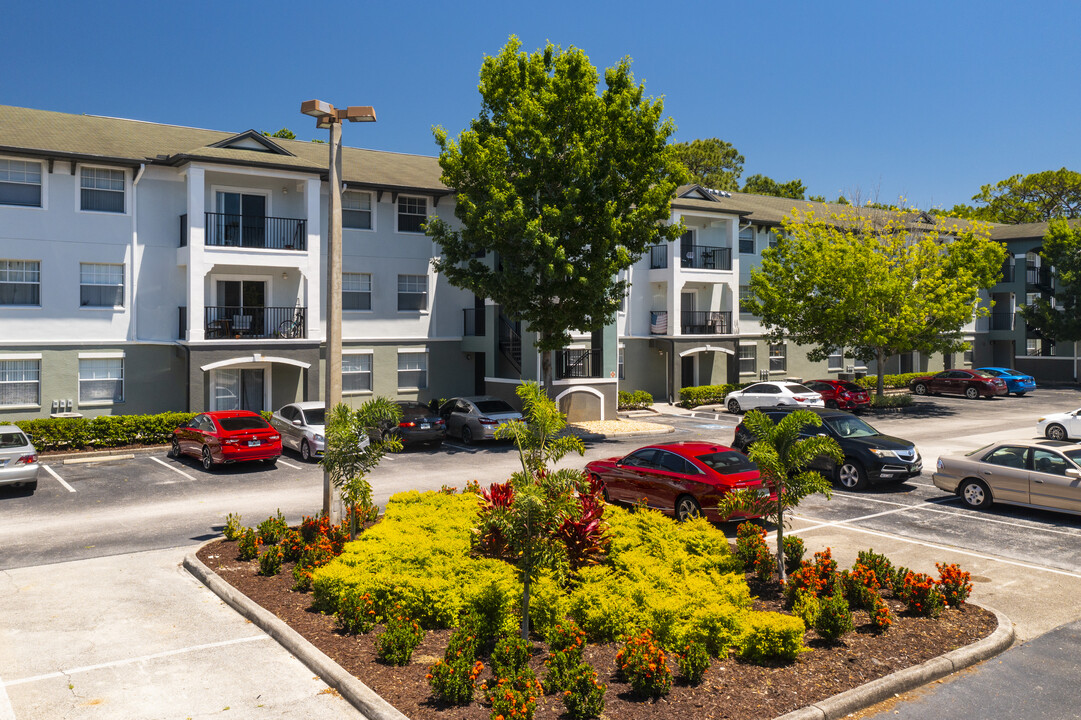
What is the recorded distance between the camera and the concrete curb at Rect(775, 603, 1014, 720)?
7.44 metres

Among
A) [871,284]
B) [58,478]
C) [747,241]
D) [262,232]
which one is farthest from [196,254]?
[747,241]

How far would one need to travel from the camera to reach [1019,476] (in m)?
15.7

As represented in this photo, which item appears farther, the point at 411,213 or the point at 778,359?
the point at 778,359

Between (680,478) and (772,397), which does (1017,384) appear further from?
(680,478)

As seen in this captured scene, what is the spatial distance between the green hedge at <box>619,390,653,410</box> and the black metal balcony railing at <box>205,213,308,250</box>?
48.7 feet

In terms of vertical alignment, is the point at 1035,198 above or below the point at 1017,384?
above

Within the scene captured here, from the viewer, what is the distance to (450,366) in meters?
33.2

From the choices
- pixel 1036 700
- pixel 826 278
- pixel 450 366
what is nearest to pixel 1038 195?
pixel 826 278

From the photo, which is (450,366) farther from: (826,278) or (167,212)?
(826,278)

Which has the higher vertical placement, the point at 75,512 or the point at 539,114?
the point at 539,114

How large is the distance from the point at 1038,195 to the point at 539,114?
7025 centimetres

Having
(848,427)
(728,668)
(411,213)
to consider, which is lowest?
(728,668)

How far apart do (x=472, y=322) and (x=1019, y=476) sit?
70.8ft


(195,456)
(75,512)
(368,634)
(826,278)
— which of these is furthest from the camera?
(826,278)
